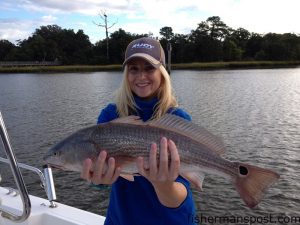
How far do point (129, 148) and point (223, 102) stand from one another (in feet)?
81.5

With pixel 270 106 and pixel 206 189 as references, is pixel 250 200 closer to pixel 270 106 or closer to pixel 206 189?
pixel 206 189

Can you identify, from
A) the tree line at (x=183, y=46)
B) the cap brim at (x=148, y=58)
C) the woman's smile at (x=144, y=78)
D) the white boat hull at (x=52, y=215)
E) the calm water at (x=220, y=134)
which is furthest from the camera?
the tree line at (x=183, y=46)

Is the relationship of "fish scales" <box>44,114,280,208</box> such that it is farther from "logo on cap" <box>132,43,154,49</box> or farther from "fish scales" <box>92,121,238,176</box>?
"logo on cap" <box>132,43,154,49</box>

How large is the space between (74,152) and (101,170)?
285mm

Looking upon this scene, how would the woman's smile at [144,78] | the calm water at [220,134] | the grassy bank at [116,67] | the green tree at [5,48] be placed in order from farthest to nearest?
the green tree at [5,48] < the grassy bank at [116,67] < the calm water at [220,134] < the woman's smile at [144,78]

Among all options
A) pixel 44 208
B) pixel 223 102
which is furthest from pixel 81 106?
pixel 44 208

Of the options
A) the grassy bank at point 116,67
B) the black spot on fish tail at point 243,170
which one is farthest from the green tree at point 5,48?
the black spot on fish tail at point 243,170

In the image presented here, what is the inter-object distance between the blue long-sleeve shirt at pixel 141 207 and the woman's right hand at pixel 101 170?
0.29m

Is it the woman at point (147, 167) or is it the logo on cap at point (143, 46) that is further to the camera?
the logo on cap at point (143, 46)

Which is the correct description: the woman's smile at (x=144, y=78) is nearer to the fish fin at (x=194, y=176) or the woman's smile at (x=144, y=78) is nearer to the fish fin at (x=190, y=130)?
the fish fin at (x=190, y=130)

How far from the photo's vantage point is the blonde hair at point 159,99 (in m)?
3.05

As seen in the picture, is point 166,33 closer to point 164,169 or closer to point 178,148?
point 178,148

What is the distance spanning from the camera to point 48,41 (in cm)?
11931

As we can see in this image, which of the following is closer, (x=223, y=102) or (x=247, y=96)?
(x=223, y=102)
